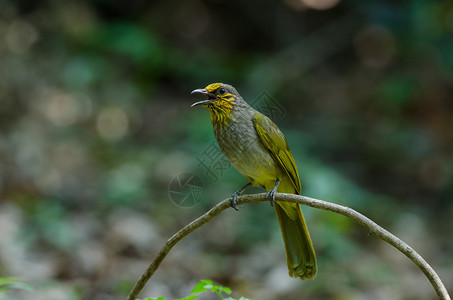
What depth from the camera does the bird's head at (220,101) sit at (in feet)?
8.66

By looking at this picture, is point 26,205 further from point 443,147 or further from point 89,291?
point 443,147

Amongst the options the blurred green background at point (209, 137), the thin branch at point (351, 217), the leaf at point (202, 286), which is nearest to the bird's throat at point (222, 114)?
the blurred green background at point (209, 137)

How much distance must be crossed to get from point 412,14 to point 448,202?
8.03ft

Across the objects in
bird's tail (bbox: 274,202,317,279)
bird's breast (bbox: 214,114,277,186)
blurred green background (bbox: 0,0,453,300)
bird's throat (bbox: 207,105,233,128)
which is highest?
blurred green background (bbox: 0,0,453,300)

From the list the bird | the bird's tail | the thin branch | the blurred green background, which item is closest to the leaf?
the thin branch

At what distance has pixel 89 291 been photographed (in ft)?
12.5

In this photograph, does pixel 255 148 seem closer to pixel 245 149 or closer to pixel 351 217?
pixel 245 149

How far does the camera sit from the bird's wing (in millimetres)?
2732

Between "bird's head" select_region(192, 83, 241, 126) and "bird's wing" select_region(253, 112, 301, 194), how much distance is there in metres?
0.17

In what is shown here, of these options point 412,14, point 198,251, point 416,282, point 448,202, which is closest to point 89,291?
point 198,251

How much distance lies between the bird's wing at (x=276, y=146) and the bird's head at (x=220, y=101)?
0.17m

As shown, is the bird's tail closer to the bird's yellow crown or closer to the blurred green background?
the bird's yellow crown

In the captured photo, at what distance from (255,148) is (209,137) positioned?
2.90m

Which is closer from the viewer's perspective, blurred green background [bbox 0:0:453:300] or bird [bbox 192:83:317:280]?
bird [bbox 192:83:317:280]
